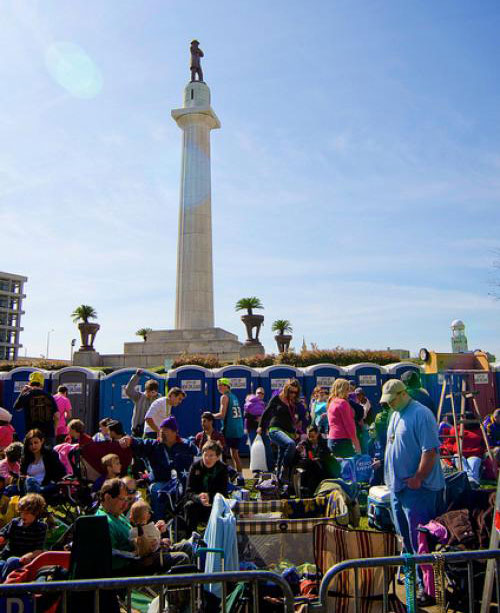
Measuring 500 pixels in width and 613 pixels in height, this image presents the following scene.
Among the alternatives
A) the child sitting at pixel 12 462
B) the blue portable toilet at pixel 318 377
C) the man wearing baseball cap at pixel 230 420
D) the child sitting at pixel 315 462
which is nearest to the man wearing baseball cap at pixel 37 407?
the child sitting at pixel 12 462

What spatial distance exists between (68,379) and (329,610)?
11.3m

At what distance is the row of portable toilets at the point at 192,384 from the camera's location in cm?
A: 1304

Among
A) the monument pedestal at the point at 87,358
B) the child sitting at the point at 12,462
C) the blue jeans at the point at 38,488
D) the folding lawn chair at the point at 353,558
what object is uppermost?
the monument pedestal at the point at 87,358

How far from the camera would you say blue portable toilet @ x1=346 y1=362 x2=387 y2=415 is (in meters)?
13.7

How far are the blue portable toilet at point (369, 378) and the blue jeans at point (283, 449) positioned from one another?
7300mm

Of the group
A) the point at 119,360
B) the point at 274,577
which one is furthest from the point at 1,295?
the point at 274,577

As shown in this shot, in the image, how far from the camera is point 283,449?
6.69 meters

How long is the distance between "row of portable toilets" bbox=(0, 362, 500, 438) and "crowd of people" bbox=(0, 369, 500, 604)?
3.16 meters

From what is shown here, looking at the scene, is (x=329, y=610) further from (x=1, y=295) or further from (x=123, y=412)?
(x=1, y=295)

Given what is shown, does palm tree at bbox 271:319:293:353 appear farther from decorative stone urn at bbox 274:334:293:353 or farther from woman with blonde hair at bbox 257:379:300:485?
woman with blonde hair at bbox 257:379:300:485

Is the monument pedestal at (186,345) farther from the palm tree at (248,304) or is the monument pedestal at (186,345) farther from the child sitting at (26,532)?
the child sitting at (26,532)

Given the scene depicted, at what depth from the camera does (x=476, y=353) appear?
46.7 ft

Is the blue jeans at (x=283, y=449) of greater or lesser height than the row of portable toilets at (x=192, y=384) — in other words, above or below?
below

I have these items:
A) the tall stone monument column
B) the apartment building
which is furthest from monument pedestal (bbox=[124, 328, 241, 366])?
the apartment building
